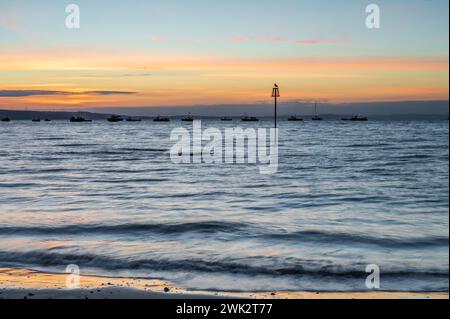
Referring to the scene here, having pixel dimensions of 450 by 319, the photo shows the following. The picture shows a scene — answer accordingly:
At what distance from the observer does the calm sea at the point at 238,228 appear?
368 inches

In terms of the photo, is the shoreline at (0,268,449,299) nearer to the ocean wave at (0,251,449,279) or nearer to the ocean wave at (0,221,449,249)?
the ocean wave at (0,251,449,279)

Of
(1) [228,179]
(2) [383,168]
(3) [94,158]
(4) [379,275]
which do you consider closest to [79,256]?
(4) [379,275]

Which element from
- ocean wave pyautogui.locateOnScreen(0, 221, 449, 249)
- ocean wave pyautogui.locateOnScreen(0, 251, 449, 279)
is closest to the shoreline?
ocean wave pyautogui.locateOnScreen(0, 251, 449, 279)

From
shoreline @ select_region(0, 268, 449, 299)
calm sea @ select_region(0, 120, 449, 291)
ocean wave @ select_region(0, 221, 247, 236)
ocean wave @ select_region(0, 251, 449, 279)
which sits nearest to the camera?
shoreline @ select_region(0, 268, 449, 299)

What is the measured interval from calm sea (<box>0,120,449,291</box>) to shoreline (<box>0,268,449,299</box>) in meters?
0.34

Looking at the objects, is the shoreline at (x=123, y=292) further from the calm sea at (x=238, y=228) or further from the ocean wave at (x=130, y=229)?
the ocean wave at (x=130, y=229)

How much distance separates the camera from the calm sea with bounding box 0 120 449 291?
936 cm

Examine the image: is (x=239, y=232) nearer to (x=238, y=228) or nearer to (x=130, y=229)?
(x=238, y=228)

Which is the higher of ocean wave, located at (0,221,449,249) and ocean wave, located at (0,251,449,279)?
ocean wave, located at (0,251,449,279)

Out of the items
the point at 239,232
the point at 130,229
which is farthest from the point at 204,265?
the point at 130,229

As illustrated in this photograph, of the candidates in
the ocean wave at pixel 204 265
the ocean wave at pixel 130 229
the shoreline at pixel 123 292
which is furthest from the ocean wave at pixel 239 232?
the shoreline at pixel 123 292

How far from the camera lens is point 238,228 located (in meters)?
13.4

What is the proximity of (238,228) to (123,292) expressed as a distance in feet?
19.6

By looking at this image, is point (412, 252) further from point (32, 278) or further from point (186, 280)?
point (32, 278)
